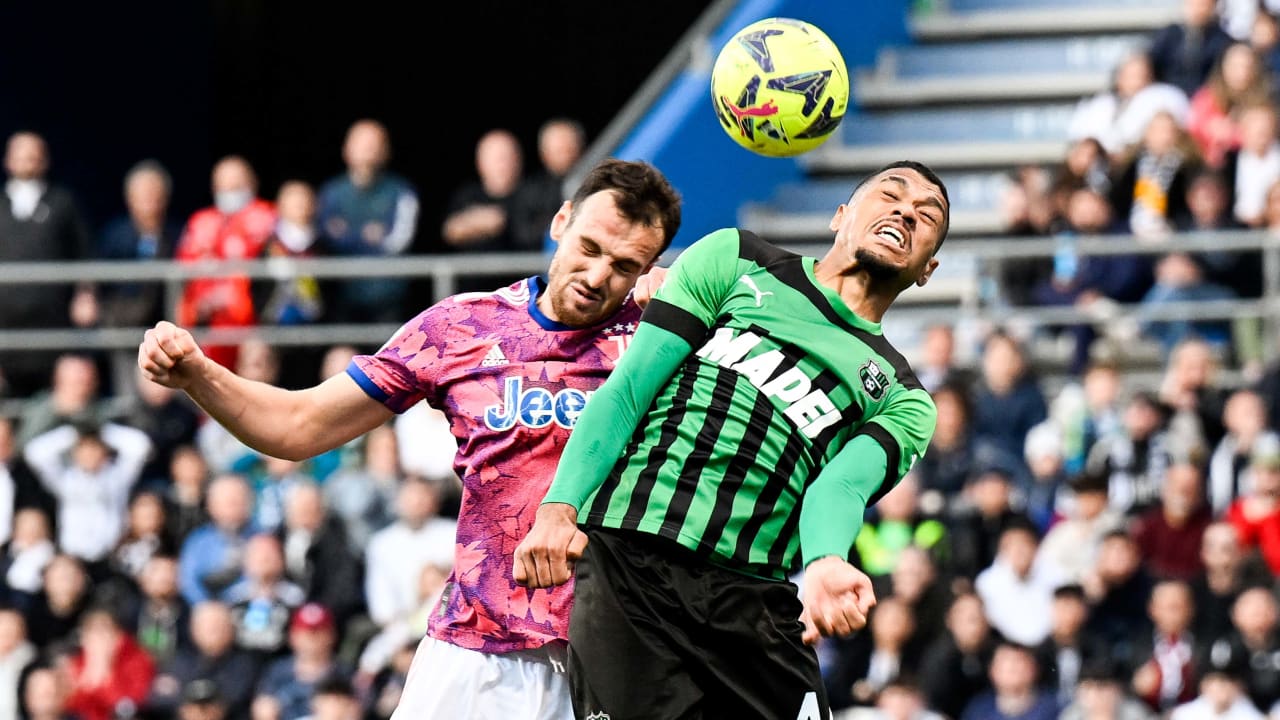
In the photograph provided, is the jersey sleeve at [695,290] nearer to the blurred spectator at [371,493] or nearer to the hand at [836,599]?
the hand at [836,599]

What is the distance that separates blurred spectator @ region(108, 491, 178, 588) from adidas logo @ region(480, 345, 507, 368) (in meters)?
7.38

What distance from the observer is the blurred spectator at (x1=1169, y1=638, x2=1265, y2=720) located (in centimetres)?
1038

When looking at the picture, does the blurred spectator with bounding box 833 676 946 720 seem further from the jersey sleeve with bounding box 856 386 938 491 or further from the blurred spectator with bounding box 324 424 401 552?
the jersey sleeve with bounding box 856 386 938 491

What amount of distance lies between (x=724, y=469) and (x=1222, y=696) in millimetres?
6188

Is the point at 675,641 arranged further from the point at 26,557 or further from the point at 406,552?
the point at 26,557

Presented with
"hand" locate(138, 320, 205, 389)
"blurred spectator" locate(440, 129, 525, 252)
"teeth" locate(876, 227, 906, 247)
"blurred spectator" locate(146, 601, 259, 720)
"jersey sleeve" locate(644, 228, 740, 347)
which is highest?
"blurred spectator" locate(440, 129, 525, 252)

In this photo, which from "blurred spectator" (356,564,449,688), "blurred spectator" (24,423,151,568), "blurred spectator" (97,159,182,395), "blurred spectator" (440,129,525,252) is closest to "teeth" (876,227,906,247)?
"blurred spectator" (356,564,449,688)

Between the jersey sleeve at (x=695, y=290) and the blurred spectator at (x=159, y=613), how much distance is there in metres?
7.72

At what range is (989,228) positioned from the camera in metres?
14.0

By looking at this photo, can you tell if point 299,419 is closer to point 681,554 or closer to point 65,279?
point 681,554

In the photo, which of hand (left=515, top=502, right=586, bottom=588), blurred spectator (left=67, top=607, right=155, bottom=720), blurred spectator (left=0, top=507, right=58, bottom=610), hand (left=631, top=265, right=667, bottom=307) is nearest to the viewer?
hand (left=515, top=502, right=586, bottom=588)

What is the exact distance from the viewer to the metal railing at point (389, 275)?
1212cm

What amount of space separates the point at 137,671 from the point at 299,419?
22.9ft

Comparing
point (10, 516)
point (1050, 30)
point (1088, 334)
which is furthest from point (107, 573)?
point (1050, 30)
